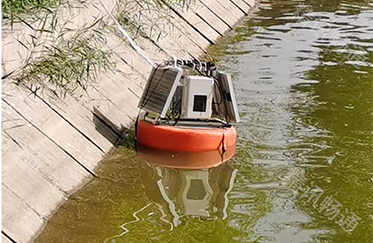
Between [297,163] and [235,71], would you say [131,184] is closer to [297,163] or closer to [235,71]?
[297,163]

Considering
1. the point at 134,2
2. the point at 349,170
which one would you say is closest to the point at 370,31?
the point at 134,2

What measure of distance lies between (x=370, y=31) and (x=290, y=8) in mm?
2241

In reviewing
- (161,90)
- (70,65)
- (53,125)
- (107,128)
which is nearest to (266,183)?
(161,90)

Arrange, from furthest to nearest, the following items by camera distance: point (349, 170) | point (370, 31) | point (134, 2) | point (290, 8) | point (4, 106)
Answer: point (290, 8) < point (370, 31) < point (134, 2) < point (349, 170) < point (4, 106)

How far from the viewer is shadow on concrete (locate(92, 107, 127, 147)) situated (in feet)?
22.2

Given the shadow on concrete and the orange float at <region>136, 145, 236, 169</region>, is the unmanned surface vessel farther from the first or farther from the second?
the shadow on concrete

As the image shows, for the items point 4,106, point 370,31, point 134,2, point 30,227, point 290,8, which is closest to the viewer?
point 30,227

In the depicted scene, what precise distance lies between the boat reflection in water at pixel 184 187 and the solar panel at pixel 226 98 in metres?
0.47

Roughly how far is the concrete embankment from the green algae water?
0.50ft

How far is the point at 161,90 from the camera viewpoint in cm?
677

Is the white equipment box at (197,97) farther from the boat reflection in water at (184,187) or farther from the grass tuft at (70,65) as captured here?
the grass tuft at (70,65)

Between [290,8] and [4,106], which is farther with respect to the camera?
[290,8]

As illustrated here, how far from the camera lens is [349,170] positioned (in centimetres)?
657

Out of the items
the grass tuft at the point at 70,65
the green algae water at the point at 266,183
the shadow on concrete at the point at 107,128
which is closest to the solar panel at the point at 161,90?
the shadow on concrete at the point at 107,128
